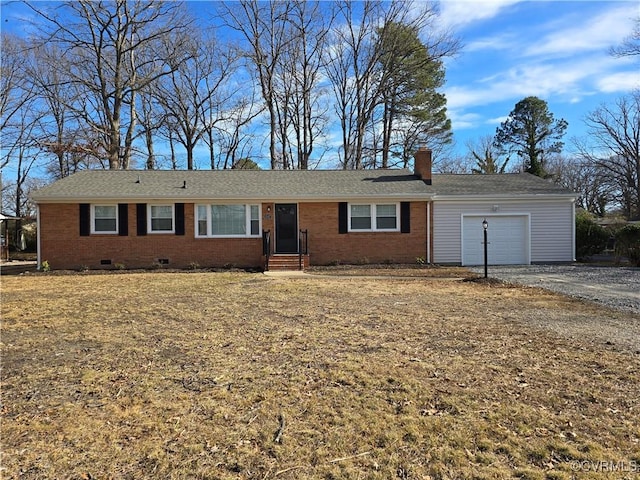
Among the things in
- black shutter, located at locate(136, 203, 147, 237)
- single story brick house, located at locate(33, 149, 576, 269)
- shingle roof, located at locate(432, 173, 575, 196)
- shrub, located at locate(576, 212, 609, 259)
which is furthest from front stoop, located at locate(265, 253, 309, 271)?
shrub, located at locate(576, 212, 609, 259)

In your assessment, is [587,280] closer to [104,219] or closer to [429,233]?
[429,233]

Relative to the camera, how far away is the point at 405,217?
49.9 feet

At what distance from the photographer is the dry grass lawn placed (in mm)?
2521

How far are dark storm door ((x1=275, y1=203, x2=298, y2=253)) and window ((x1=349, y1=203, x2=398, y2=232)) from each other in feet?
6.82

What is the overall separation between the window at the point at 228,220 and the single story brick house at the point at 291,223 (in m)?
0.04

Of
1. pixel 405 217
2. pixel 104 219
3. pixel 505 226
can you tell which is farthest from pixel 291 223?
pixel 505 226

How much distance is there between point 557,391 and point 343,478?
222 cm

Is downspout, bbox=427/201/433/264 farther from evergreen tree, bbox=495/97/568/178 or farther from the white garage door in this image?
evergreen tree, bbox=495/97/568/178

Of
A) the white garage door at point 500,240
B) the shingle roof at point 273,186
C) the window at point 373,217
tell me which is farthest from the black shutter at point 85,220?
the white garage door at point 500,240

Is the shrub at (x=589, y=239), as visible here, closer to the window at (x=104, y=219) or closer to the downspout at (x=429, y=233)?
the downspout at (x=429, y=233)

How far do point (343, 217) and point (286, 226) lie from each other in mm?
2141

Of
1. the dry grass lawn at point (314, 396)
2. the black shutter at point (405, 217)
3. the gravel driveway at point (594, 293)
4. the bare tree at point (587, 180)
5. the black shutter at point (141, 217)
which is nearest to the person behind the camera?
the dry grass lawn at point (314, 396)

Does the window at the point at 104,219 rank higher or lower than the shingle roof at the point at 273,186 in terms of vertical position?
lower

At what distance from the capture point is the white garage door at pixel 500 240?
15.5 metres
